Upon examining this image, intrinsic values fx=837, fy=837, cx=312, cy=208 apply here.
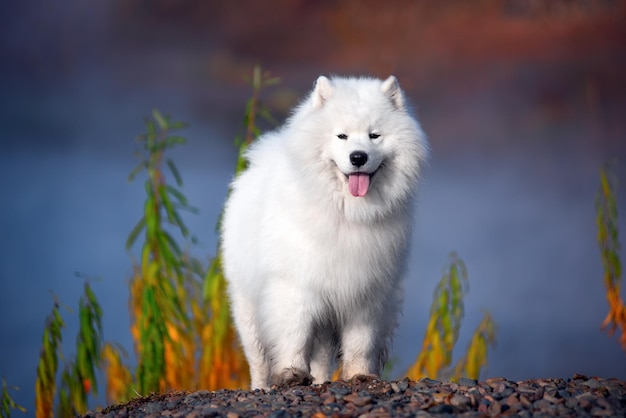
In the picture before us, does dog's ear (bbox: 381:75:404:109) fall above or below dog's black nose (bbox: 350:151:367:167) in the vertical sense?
above

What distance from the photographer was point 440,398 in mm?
4312

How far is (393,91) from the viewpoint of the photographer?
203 inches

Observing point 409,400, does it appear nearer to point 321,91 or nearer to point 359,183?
point 359,183

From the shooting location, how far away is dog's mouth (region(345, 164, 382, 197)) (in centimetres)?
491

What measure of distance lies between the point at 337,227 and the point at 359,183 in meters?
0.36

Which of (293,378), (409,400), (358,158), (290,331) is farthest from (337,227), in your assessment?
(409,400)

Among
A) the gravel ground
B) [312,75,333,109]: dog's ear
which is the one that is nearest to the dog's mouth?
[312,75,333,109]: dog's ear

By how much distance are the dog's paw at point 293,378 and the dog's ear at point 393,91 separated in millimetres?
1747

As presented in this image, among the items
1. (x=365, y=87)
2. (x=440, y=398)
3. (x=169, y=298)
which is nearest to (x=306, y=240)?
(x=365, y=87)

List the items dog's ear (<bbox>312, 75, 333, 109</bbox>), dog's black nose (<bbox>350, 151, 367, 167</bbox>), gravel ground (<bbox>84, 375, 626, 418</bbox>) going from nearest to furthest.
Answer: gravel ground (<bbox>84, 375, 626, 418</bbox>) < dog's black nose (<bbox>350, 151, 367, 167</bbox>) < dog's ear (<bbox>312, 75, 333, 109</bbox>)

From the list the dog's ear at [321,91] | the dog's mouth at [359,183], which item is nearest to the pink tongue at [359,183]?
the dog's mouth at [359,183]

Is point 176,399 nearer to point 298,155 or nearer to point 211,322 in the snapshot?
point 298,155

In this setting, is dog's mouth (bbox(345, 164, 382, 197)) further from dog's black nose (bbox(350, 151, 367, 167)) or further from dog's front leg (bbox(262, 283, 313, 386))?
dog's front leg (bbox(262, 283, 313, 386))

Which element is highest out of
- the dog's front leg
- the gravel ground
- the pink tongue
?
the pink tongue
